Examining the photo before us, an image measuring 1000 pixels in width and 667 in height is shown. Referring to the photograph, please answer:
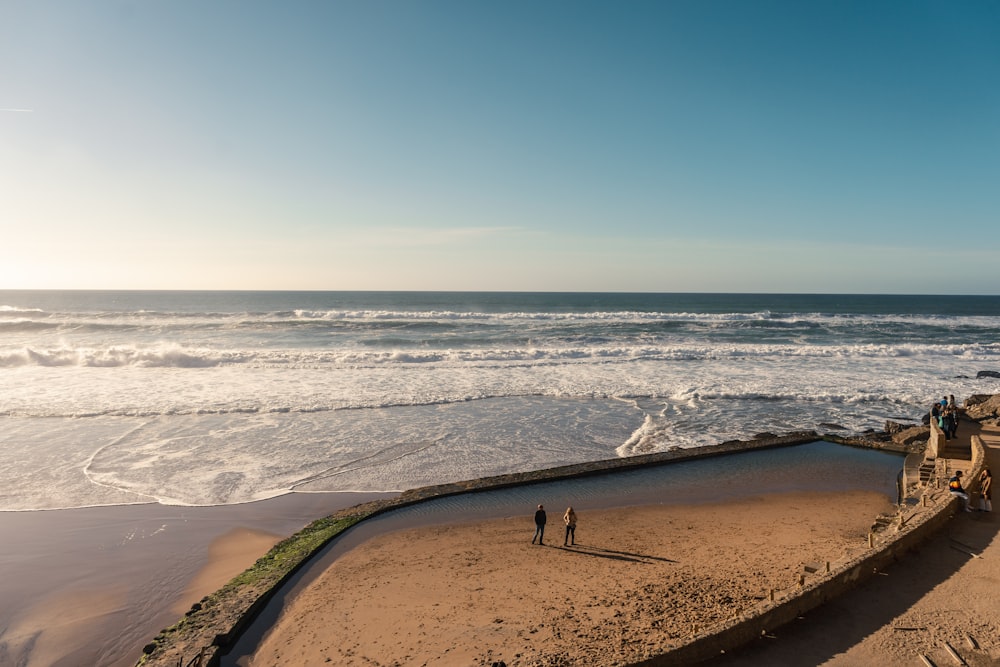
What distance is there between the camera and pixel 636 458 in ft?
49.3

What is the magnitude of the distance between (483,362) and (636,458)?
18.6 m

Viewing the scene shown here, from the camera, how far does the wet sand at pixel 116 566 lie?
Result: 7.74 metres

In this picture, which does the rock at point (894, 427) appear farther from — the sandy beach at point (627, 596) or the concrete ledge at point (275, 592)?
the concrete ledge at point (275, 592)

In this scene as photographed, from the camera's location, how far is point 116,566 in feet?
31.6

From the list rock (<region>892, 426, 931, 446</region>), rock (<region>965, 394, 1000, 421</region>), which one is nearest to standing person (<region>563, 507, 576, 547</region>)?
rock (<region>892, 426, 931, 446</region>)

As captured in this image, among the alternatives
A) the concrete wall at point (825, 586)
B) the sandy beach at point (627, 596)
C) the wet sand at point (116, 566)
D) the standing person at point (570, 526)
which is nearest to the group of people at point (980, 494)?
the concrete wall at point (825, 586)

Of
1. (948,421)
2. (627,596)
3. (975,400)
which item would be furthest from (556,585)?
(975,400)

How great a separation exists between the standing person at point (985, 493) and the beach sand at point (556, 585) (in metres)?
1.95

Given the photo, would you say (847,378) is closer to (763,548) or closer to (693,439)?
(693,439)

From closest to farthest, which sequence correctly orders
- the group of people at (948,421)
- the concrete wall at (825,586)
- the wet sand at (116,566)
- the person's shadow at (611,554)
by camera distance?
the concrete wall at (825,586) → the wet sand at (116,566) → the person's shadow at (611,554) → the group of people at (948,421)

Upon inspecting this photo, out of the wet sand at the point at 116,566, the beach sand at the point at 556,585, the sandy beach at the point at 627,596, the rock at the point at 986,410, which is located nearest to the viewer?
the sandy beach at the point at 627,596

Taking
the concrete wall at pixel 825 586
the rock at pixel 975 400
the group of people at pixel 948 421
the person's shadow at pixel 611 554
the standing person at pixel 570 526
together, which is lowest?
the person's shadow at pixel 611 554

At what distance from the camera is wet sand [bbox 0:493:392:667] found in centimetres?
774

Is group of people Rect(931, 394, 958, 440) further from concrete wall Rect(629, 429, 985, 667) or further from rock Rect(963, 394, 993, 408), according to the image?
rock Rect(963, 394, 993, 408)
